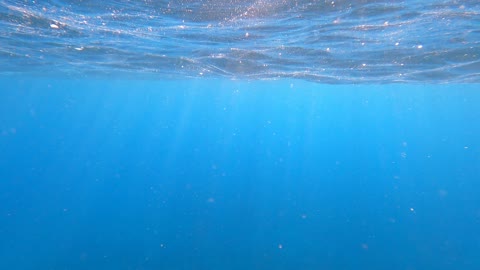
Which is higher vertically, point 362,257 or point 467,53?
point 467,53

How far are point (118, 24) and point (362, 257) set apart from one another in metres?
16.8

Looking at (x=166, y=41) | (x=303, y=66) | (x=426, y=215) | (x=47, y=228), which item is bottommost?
(x=426, y=215)

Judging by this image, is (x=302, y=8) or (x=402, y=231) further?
(x=402, y=231)

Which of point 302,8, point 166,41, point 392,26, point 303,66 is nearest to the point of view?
point 302,8

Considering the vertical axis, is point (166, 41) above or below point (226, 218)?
above

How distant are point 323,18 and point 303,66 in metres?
8.79

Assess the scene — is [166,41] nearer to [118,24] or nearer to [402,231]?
[118,24]

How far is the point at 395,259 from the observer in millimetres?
18578

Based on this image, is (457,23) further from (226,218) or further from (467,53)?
(226,218)

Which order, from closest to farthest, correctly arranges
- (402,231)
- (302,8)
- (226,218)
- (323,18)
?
1. (302,8)
2. (323,18)
3. (402,231)
4. (226,218)

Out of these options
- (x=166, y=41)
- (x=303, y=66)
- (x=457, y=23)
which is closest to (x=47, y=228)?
(x=166, y=41)

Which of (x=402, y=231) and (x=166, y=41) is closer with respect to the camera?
(x=166, y=41)

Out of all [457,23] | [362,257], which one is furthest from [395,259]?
[457,23]

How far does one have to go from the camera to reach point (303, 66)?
58.9 feet
